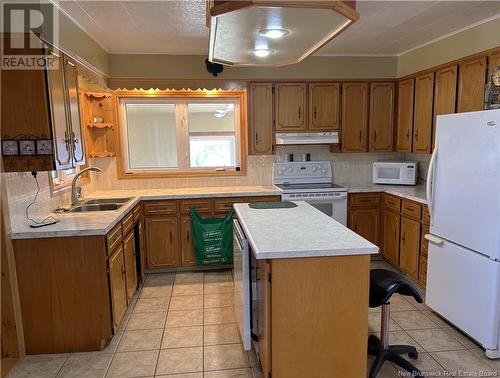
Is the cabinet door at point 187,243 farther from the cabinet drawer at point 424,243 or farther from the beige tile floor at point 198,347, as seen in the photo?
the cabinet drawer at point 424,243

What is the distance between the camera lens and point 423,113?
3869mm

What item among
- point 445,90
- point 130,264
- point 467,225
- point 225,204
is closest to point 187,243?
point 225,204

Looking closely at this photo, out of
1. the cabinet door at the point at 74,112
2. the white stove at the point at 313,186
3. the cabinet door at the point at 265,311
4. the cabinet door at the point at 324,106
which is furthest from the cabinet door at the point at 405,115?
the cabinet door at the point at 74,112

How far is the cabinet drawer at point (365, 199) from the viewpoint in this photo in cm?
418

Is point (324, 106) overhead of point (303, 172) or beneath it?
overhead

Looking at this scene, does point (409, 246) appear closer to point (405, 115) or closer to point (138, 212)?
point (405, 115)

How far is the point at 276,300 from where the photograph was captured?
6.03 ft

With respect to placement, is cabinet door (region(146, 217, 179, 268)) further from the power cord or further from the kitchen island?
the kitchen island

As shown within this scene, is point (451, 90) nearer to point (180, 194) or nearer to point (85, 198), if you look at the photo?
point (180, 194)

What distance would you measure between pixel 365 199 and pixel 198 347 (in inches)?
103

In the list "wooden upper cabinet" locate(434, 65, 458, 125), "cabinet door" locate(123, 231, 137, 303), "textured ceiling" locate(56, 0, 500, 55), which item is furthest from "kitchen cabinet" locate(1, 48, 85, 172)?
"wooden upper cabinet" locate(434, 65, 458, 125)

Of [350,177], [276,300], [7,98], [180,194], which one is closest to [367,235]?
[350,177]

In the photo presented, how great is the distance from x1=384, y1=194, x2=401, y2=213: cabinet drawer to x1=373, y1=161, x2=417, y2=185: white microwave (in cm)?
35

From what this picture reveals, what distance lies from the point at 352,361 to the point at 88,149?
337cm
